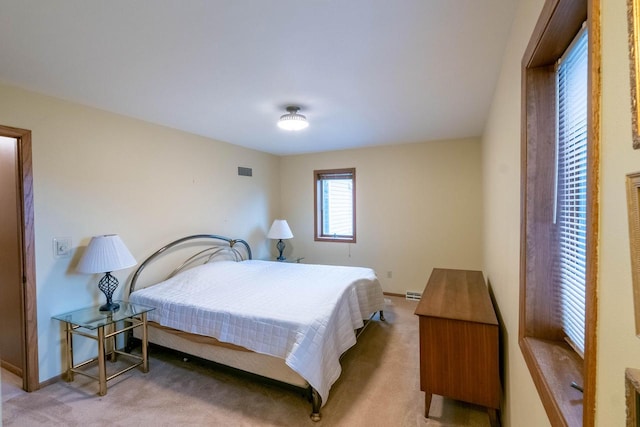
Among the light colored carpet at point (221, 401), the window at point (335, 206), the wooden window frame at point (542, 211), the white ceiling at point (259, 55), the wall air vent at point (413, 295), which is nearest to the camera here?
the wooden window frame at point (542, 211)

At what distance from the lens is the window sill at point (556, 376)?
0.79 m

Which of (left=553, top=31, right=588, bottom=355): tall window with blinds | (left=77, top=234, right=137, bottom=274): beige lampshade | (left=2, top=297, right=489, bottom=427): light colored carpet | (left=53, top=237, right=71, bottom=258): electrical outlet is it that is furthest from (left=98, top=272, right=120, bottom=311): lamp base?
(left=553, top=31, right=588, bottom=355): tall window with blinds

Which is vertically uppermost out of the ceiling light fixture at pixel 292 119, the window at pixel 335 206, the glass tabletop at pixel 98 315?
the ceiling light fixture at pixel 292 119

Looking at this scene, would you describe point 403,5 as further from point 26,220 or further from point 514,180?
point 26,220

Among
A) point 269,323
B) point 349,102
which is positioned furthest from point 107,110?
point 269,323

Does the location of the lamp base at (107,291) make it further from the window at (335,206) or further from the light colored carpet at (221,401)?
the window at (335,206)

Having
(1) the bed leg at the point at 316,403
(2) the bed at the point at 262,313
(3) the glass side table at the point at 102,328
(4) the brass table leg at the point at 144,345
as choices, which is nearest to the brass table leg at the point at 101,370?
(3) the glass side table at the point at 102,328

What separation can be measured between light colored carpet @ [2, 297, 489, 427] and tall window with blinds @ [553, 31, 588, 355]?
4.61 ft

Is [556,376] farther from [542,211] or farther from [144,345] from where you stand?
[144,345]

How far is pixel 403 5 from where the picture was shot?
1420 mm

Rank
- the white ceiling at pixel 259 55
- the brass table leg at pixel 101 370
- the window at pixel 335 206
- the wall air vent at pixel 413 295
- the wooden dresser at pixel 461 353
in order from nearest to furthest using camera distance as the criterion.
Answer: the white ceiling at pixel 259 55, the wooden dresser at pixel 461 353, the brass table leg at pixel 101 370, the wall air vent at pixel 413 295, the window at pixel 335 206

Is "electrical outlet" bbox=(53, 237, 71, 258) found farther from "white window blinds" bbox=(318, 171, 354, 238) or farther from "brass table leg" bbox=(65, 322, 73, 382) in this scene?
"white window blinds" bbox=(318, 171, 354, 238)

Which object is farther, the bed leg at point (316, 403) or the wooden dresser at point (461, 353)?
the bed leg at point (316, 403)

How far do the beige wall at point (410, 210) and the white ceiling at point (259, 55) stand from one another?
132 centimetres
